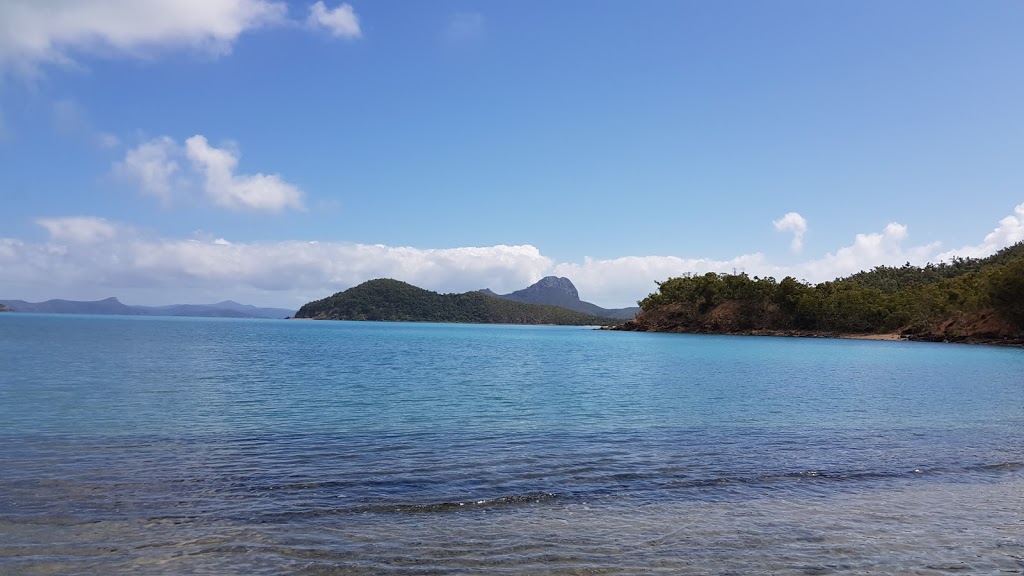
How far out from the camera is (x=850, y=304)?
15288 centimetres

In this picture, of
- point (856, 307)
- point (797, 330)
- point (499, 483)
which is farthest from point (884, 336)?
Result: point (499, 483)

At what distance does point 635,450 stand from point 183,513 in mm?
11855

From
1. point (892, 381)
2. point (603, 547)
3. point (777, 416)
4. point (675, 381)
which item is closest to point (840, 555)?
point (603, 547)

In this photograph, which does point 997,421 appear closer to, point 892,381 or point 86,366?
point 892,381

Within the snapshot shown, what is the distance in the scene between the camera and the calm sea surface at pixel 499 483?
32.1 ft

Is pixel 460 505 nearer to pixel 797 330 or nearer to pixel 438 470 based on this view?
pixel 438 470

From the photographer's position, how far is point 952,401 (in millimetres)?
32844

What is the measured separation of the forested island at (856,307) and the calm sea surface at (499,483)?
96680mm


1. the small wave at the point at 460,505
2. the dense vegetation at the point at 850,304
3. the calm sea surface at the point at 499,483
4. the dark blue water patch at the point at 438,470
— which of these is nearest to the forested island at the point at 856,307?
the dense vegetation at the point at 850,304

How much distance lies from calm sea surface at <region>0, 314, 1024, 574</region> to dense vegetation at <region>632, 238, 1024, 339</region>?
3809 inches

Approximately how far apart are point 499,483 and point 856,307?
160 m

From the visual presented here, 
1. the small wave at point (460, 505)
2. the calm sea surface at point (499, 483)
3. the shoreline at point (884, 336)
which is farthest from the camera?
the shoreline at point (884, 336)

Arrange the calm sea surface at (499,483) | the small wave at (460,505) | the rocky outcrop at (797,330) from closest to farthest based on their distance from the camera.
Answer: the calm sea surface at (499,483)
the small wave at (460,505)
the rocky outcrop at (797,330)

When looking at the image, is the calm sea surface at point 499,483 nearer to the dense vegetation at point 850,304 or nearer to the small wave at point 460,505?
the small wave at point 460,505
